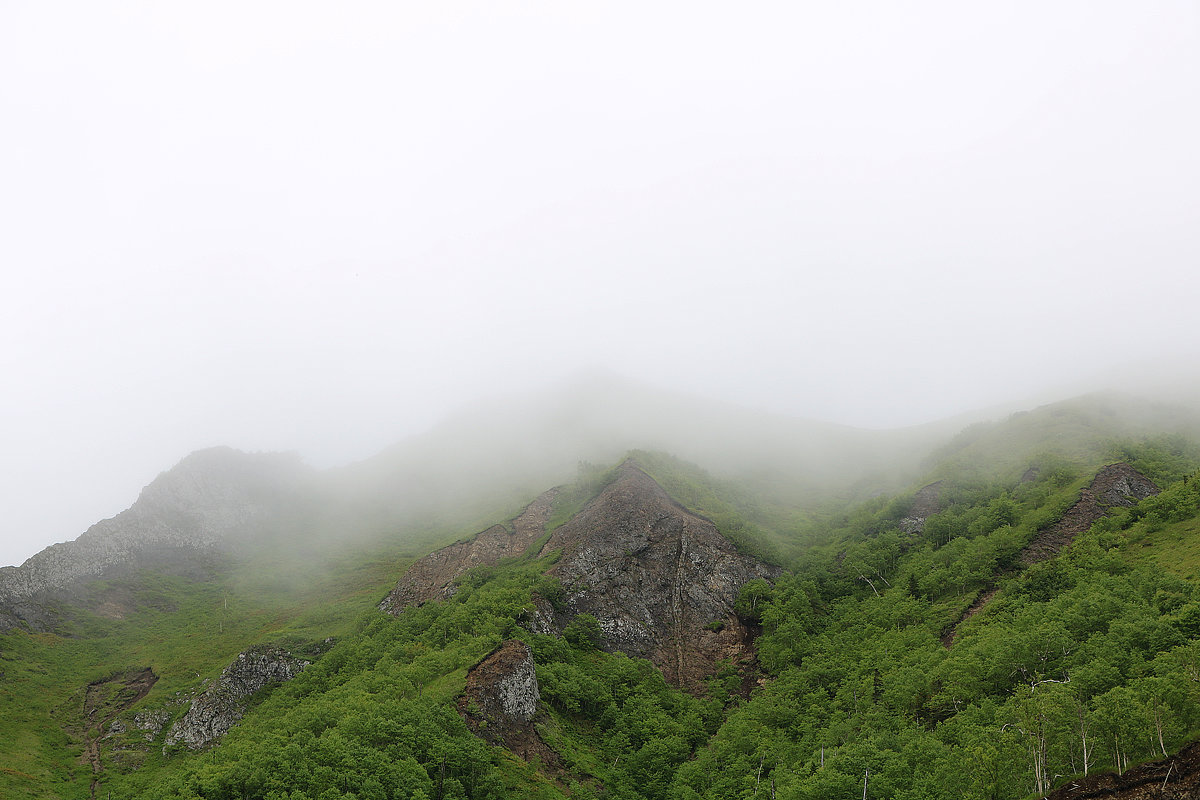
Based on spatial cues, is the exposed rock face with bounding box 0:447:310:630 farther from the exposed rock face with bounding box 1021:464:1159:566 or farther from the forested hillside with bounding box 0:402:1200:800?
the exposed rock face with bounding box 1021:464:1159:566

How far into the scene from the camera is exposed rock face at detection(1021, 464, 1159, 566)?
93.6 meters

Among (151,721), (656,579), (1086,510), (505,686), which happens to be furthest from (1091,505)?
(151,721)

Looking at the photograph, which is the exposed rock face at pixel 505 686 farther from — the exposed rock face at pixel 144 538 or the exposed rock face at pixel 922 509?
the exposed rock face at pixel 144 538

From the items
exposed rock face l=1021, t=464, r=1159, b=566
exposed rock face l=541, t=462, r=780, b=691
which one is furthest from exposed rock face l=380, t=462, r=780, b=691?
exposed rock face l=1021, t=464, r=1159, b=566

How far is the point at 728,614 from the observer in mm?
113938

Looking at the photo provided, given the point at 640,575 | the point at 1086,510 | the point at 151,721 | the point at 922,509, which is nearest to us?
the point at 151,721

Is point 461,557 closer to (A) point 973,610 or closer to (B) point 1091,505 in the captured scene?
(A) point 973,610

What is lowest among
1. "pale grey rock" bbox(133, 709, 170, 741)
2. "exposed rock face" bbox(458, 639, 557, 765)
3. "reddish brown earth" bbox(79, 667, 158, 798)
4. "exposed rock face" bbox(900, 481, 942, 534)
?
"exposed rock face" bbox(900, 481, 942, 534)

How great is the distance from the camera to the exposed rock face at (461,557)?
121 m

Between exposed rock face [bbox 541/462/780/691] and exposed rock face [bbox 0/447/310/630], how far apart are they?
Answer: 377ft

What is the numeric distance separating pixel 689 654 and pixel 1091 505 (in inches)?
3077

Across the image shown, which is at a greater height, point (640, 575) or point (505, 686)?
point (505, 686)

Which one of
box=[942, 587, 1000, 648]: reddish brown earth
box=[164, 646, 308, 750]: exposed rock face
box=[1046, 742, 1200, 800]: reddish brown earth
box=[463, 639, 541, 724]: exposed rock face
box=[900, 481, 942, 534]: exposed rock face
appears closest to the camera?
box=[1046, 742, 1200, 800]: reddish brown earth

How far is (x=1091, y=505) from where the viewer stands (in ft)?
319
